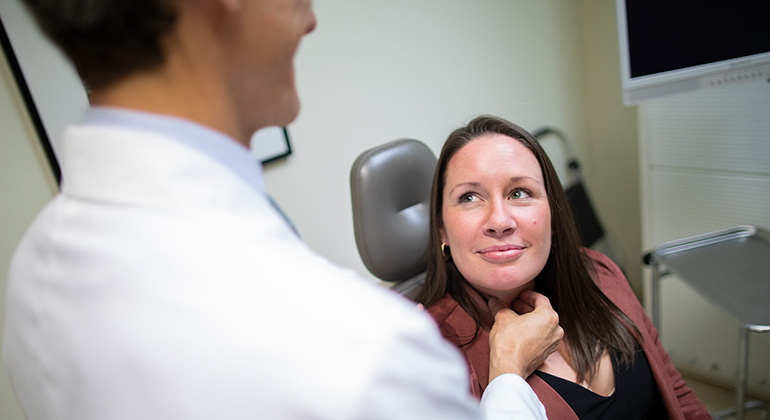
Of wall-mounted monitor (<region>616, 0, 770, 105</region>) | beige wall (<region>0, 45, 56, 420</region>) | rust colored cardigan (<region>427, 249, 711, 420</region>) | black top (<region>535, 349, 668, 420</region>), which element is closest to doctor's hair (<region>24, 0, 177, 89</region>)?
rust colored cardigan (<region>427, 249, 711, 420</region>)

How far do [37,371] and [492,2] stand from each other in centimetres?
251

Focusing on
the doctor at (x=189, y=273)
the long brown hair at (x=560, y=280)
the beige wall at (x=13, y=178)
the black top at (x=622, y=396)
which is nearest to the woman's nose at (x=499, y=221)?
the long brown hair at (x=560, y=280)

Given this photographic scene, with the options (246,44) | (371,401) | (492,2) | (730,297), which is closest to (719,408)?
(730,297)

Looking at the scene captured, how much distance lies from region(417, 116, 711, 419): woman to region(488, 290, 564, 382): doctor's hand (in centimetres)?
7

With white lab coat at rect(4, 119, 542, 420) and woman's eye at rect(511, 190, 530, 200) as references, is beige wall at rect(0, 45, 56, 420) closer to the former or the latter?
white lab coat at rect(4, 119, 542, 420)

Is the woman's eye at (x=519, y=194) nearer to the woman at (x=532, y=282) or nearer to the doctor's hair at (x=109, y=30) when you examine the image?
the woman at (x=532, y=282)

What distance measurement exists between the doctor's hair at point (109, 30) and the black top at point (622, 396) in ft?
3.53

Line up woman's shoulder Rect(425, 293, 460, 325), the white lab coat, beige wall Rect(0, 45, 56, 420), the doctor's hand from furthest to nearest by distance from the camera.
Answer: beige wall Rect(0, 45, 56, 420) → woman's shoulder Rect(425, 293, 460, 325) → the doctor's hand → the white lab coat

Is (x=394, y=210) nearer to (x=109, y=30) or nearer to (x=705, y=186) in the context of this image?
(x=109, y=30)

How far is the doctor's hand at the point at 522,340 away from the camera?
1.05 meters

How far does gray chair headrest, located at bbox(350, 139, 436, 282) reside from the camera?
4.67ft

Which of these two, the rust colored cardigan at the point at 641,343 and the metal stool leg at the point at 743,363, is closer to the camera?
the rust colored cardigan at the point at 641,343

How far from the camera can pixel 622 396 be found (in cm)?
119

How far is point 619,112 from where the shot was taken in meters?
2.73
